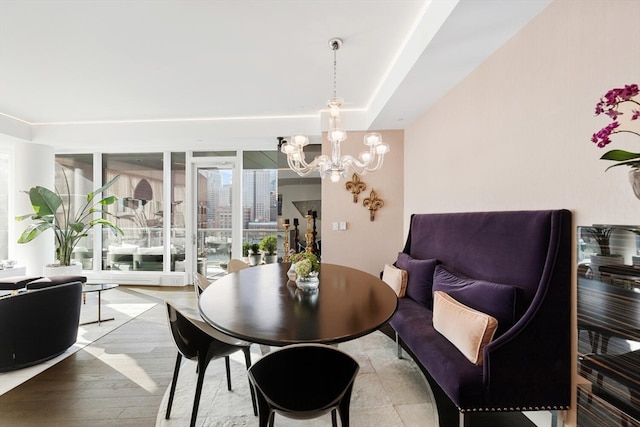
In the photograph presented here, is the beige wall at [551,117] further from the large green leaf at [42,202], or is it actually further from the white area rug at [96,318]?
the large green leaf at [42,202]

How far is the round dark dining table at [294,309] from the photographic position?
4.24 ft

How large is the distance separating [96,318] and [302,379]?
12.5 ft

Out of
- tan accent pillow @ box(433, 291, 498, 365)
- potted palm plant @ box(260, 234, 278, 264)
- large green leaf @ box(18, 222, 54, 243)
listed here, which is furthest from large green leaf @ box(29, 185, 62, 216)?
tan accent pillow @ box(433, 291, 498, 365)

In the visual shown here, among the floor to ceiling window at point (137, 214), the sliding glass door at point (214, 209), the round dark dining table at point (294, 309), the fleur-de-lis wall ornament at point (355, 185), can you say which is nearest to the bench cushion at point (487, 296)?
the round dark dining table at point (294, 309)

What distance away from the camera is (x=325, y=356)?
1.14 m

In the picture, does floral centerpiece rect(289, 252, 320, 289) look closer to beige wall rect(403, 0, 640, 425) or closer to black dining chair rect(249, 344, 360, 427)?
black dining chair rect(249, 344, 360, 427)

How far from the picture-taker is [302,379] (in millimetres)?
1183

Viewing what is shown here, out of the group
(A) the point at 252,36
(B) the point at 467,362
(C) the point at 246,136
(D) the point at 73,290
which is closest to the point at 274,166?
(C) the point at 246,136

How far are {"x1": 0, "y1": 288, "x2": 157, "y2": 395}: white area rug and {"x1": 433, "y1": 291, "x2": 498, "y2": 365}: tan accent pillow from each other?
11.0 ft

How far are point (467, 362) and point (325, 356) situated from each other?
101 cm

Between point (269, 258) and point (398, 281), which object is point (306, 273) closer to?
point (398, 281)

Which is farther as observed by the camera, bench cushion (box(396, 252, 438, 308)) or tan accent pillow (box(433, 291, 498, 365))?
bench cushion (box(396, 252, 438, 308))

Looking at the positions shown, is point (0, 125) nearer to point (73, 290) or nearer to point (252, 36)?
point (73, 290)

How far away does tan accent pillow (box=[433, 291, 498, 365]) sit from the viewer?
62.4 inches
